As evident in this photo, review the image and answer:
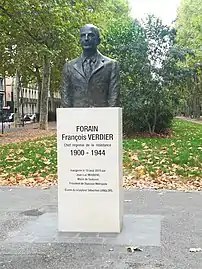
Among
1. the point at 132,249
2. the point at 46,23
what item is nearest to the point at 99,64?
the point at 132,249

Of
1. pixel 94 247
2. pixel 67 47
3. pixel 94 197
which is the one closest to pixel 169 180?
pixel 94 197

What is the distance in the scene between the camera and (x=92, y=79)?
6574mm

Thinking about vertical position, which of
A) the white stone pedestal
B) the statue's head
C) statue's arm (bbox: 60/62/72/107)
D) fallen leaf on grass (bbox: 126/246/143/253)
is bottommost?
fallen leaf on grass (bbox: 126/246/143/253)

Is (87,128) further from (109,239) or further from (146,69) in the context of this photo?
(146,69)

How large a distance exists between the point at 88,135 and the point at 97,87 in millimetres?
761

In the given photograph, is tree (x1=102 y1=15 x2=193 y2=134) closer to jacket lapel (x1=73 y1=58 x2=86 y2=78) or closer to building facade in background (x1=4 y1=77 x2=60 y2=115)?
jacket lapel (x1=73 y1=58 x2=86 y2=78)

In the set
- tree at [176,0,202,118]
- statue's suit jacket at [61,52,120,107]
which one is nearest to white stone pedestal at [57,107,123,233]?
statue's suit jacket at [61,52,120,107]

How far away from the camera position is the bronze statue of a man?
654cm

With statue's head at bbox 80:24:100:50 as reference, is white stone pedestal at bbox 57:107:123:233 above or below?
below

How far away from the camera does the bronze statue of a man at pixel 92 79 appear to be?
258 inches

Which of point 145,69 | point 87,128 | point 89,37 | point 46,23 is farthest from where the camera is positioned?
point 145,69

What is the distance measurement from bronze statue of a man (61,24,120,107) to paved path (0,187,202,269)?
183 centimetres

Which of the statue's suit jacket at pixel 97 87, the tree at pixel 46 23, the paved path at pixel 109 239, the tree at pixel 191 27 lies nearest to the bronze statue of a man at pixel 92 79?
the statue's suit jacket at pixel 97 87

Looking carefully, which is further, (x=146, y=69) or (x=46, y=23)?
(x=146, y=69)
